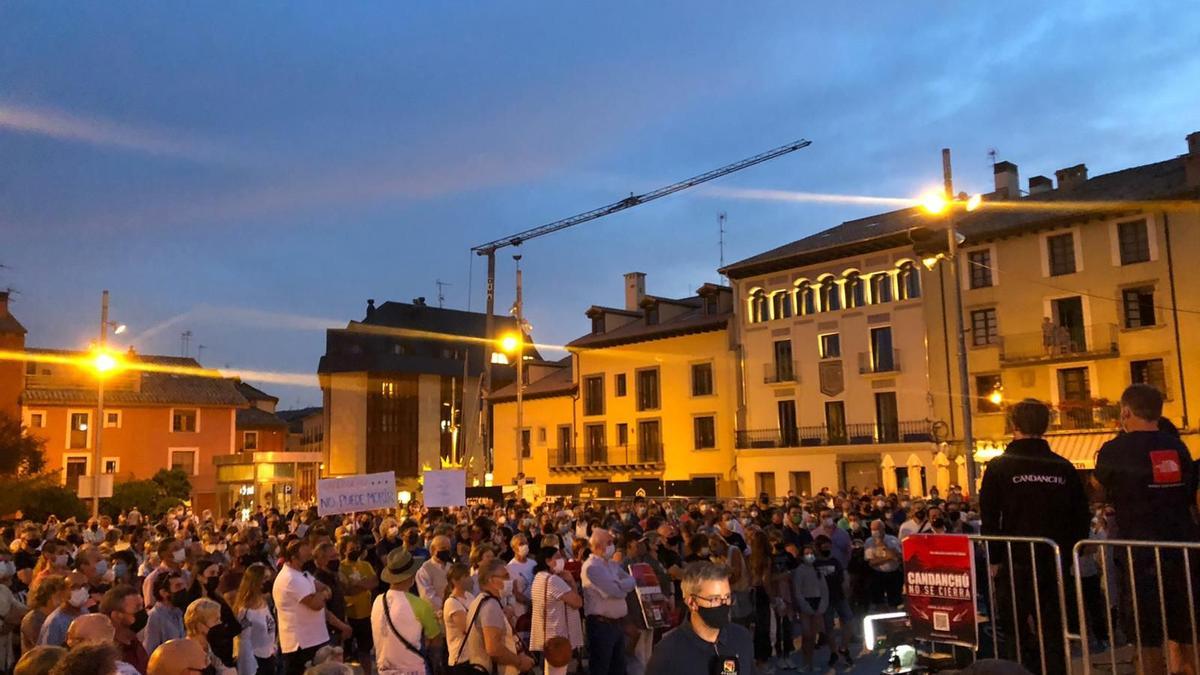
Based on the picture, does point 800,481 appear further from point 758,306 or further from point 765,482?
point 758,306

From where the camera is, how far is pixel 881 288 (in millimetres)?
38656

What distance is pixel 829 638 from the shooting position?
1231 centimetres

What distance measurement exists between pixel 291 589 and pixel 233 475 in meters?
43.2

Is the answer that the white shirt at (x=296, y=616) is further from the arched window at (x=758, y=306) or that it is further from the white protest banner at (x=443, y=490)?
the arched window at (x=758, y=306)

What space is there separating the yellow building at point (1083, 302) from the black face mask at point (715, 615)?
3090 cm

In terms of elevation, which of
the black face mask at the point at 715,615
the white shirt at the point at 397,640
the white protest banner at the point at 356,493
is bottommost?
the white shirt at the point at 397,640

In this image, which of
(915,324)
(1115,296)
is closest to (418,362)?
(915,324)

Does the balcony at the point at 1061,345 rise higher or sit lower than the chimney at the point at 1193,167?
lower

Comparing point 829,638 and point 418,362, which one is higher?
point 418,362

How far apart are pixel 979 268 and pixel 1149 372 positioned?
7091 mm

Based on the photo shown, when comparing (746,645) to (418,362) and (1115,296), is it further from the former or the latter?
(418,362)

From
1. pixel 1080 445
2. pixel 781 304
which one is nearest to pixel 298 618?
pixel 1080 445

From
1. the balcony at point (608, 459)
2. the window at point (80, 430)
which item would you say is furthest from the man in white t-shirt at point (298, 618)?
the window at point (80, 430)

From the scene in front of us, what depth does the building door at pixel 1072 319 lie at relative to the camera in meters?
33.4
